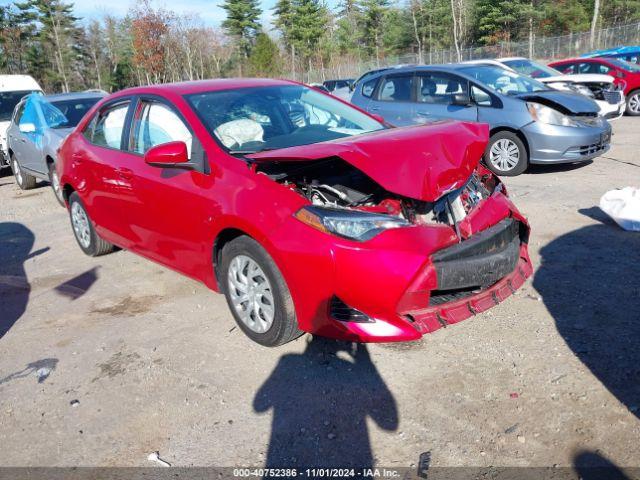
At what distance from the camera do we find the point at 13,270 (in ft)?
18.6

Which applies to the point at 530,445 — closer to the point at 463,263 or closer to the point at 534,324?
the point at 463,263

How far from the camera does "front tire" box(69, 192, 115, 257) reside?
18.1 ft

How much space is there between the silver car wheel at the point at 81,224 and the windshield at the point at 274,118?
2264 mm

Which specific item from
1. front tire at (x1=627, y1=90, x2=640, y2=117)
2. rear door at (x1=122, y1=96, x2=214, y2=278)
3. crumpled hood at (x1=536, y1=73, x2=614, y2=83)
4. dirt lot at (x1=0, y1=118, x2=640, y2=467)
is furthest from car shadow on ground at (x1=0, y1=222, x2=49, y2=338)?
front tire at (x1=627, y1=90, x2=640, y2=117)

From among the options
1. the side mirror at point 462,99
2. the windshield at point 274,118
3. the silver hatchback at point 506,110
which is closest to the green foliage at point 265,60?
the silver hatchback at point 506,110

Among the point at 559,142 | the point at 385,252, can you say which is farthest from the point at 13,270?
the point at 559,142

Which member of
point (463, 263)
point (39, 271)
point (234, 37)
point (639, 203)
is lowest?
point (39, 271)

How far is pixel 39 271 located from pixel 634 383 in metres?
5.31

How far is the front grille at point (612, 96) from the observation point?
37.3 feet

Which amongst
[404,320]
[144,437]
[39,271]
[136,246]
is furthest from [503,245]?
[39,271]

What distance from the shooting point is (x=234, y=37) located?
57562mm

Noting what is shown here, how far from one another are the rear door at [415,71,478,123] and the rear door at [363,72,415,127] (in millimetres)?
160

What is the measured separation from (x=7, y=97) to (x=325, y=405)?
12.3 m

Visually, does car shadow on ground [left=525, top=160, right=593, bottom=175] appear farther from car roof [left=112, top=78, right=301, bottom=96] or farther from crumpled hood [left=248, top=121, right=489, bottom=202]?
crumpled hood [left=248, top=121, right=489, bottom=202]
